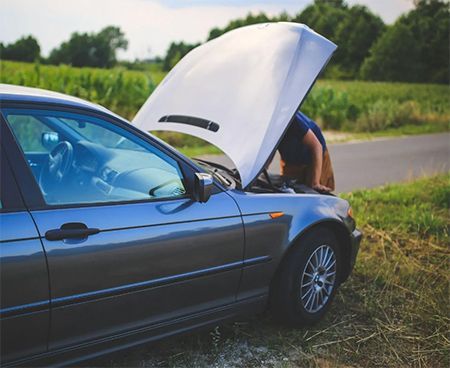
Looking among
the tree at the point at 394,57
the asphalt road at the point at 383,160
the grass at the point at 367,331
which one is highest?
the tree at the point at 394,57

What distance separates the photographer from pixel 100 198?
2.77m

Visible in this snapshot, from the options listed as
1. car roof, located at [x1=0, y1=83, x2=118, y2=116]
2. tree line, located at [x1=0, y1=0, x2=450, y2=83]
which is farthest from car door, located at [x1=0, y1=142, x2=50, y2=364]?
tree line, located at [x1=0, y1=0, x2=450, y2=83]

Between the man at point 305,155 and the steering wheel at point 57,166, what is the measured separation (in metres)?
2.09

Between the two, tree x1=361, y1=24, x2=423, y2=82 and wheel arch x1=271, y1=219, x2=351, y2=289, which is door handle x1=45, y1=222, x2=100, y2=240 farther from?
tree x1=361, y1=24, x2=423, y2=82

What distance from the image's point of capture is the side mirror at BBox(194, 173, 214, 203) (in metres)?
2.94

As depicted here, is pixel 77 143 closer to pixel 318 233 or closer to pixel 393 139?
pixel 318 233

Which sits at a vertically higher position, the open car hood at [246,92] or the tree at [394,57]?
the tree at [394,57]

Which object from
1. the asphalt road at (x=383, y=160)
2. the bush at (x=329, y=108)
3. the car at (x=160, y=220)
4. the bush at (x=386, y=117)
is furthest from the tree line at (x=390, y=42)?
the car at (x=160, y=220)

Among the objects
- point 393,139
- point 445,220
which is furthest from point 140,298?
point 393,139

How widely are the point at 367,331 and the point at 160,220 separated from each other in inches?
72.9

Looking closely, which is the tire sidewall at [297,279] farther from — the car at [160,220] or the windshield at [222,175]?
the windshield at [222,175]

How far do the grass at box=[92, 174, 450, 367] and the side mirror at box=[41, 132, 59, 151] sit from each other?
1.34m

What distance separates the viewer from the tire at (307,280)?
350cm

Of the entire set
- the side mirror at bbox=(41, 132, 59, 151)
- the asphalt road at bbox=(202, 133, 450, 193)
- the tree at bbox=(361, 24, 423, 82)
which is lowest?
the asphalt road at bbox=(202, 133, 450, 193)
